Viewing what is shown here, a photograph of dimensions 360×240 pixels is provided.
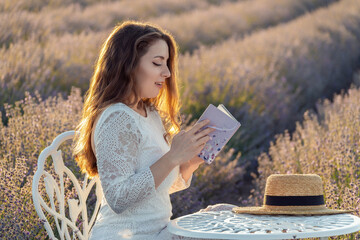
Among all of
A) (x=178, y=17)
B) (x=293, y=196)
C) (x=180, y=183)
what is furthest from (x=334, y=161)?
(x=178, y=17)

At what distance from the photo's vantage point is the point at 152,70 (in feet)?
7.83

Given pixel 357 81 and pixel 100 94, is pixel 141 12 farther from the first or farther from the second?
pixel 100 94

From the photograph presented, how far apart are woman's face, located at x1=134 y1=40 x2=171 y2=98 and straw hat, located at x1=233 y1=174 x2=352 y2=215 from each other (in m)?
0.60

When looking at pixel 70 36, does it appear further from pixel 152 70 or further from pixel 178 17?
pixel 152 70

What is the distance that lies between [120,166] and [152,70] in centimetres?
44

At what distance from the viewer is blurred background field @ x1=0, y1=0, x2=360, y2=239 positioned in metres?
3.69

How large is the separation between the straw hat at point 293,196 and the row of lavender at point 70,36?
134 inches

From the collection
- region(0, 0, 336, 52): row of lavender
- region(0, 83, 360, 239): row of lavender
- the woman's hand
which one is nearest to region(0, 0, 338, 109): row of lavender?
region(0, 0, 336, 52): row of lavender

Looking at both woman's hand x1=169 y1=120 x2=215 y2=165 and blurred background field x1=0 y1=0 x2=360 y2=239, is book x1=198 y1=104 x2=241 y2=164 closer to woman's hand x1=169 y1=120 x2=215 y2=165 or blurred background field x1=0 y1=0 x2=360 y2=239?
woman's hand x1=169 y1=120 x2=215 y2=165

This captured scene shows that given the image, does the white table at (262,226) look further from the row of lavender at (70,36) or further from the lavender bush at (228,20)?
the lavender bush at (228,20)

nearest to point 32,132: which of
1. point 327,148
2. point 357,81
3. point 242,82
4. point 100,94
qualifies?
point 100,94

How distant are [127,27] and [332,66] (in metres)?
6.31

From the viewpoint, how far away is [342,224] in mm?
1847

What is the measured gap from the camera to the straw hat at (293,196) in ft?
6.73
